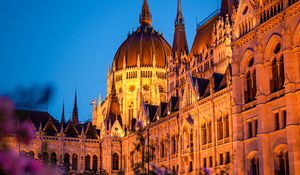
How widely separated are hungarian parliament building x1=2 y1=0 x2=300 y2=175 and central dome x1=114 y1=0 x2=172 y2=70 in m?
15.1

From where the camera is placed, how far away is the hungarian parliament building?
36750 mm

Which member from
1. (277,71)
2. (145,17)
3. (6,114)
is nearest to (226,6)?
(277,71)

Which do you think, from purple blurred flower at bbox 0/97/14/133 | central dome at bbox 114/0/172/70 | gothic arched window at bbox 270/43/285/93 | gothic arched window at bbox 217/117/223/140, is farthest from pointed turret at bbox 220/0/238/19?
purple blurred flower at bbox 0/97/14/133

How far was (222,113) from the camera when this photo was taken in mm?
49125

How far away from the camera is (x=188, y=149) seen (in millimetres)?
55438

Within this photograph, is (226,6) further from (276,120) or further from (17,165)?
(17,165)

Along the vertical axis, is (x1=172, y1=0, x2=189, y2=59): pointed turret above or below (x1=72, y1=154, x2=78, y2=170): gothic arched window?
above

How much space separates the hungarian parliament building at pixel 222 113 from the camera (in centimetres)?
3675

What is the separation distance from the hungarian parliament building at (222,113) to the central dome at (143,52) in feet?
49.7

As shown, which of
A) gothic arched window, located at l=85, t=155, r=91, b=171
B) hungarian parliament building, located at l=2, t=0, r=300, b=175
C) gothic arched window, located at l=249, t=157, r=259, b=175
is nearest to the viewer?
hungarian parliament building, located at l=2, t=0, r=300, b=175

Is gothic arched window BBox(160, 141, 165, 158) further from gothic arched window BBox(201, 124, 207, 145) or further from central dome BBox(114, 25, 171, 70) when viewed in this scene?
central dome BBox(114, 25, 171, 70)

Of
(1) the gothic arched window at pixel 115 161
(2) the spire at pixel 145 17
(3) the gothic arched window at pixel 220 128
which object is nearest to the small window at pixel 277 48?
(3) the gothic arched window at pixel 220 128

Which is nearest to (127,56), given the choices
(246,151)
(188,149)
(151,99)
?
(151,99)

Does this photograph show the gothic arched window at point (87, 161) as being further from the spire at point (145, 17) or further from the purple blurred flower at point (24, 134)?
the purple blurred flower at point (24, 134)
